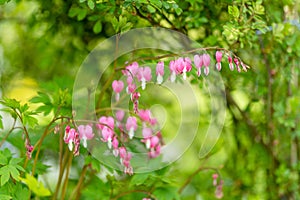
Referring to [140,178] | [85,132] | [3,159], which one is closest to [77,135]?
[85,132]

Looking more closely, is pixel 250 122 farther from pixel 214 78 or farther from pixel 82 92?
pixel 82 92

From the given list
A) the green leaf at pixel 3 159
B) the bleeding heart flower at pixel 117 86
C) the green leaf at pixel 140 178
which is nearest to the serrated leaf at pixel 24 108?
the green leaf at pixel 3 159

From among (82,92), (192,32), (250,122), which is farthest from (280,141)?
A: (82,92)

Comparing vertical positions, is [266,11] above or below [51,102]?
above

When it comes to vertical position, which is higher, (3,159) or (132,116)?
(132,116)

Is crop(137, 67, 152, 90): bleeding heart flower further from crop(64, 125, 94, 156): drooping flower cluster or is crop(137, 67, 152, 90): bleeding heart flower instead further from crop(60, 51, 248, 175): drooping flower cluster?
crop(64, 125, 94, 156): drooping flower cluster

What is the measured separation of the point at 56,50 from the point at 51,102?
31.7 inches

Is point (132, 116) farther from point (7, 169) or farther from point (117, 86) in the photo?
point (7, 169)

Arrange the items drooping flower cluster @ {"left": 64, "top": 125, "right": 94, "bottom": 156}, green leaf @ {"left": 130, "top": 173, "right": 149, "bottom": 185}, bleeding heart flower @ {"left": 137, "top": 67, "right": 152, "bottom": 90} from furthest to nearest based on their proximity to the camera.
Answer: green leaf @ {"left": 130, "top": 173, "right": 149, "bottom": 185} < bleeding heart flower @ {"left": 137, "top": 67, "right": 152, "bottom": 90} < drooping flower cluster @ {"left": 64, "top": 125, "right": 94, "bottom": 156}

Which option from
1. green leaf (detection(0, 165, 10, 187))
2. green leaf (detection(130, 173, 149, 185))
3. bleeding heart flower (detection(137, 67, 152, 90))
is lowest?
green leaf (detection(130, 173, 149, 185))

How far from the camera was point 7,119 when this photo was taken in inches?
98.0

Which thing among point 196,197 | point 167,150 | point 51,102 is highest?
point 51,102

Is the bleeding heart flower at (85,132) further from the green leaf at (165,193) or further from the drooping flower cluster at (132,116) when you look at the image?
the green leaf at (165,193)

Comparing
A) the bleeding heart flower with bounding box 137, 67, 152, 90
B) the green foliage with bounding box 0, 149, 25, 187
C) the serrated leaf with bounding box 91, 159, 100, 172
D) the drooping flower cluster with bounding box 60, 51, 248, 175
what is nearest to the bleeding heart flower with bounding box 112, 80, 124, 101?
the drooping flower cluster with bounding box 60, 51, 248, 175
